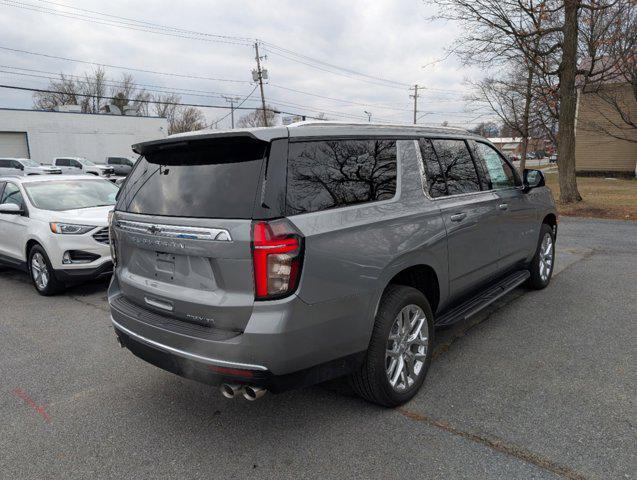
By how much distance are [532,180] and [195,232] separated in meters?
4.02

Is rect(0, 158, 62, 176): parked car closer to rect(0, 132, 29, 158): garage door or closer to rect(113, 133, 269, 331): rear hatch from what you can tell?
rect(0, 132, 29, 158): garage door

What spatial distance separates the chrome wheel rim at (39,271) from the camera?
617cm

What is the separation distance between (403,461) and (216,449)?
1.08 metres

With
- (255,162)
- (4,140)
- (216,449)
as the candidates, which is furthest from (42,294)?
(4,140)

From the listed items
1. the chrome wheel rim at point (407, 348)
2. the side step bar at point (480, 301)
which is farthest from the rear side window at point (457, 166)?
the chrome wheel rim at point (407, 348)

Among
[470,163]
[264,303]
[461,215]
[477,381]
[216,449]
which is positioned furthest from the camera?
[470,163]

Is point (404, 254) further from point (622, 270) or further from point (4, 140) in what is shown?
point (4, 140)

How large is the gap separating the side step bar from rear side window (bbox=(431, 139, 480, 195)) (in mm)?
950

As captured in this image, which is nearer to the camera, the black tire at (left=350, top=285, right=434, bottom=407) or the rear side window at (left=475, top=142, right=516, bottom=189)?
the black tire at (left=350, top=285, right=434, bottom=407)

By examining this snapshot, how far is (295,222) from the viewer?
2422mm

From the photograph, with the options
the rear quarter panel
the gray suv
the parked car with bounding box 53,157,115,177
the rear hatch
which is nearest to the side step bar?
the gray suv

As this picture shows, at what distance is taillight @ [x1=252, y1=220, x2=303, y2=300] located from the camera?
92.6 inches

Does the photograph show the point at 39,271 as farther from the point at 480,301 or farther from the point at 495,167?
the point at 495,167

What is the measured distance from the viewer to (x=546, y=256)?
5.63 m
